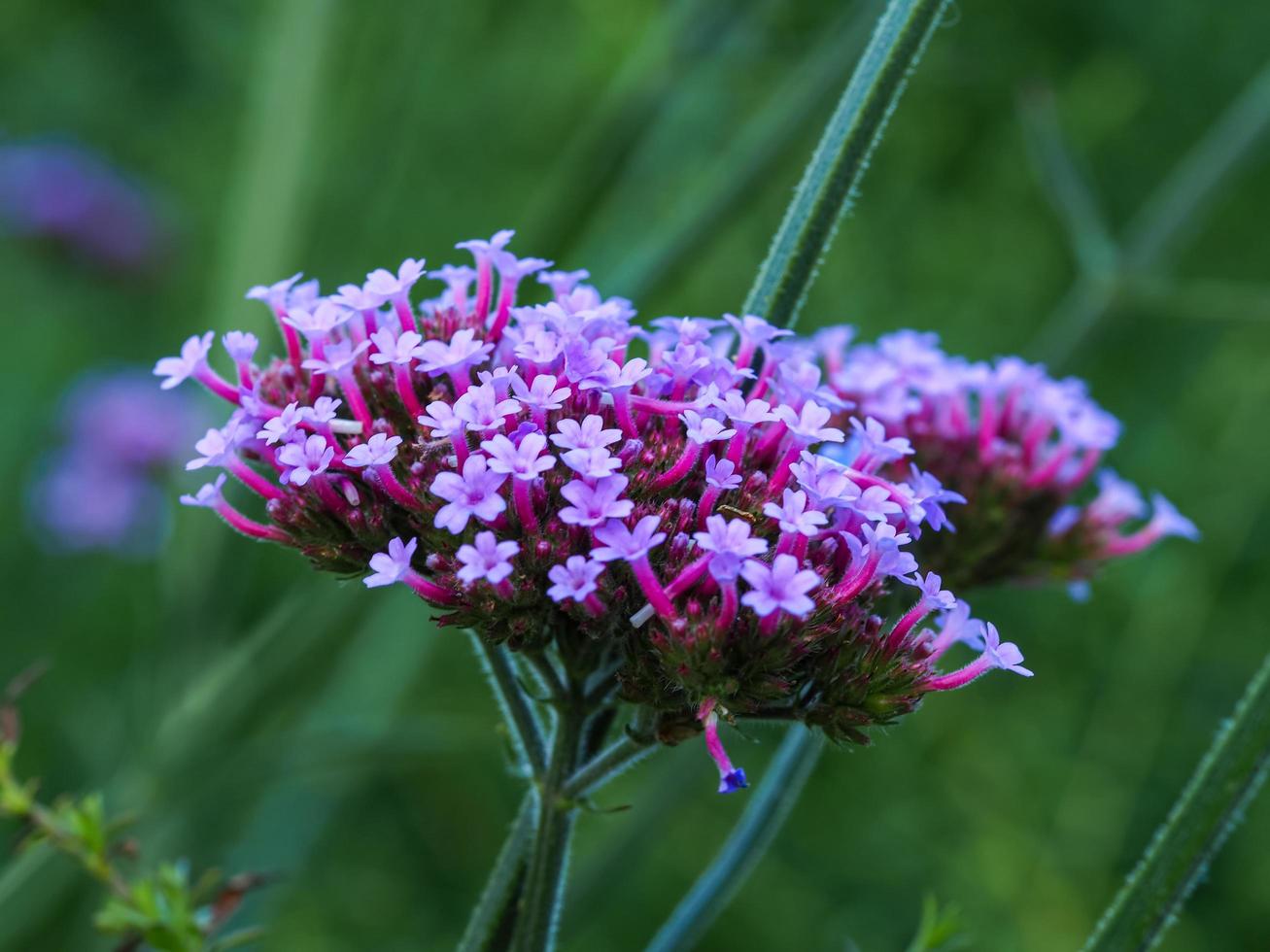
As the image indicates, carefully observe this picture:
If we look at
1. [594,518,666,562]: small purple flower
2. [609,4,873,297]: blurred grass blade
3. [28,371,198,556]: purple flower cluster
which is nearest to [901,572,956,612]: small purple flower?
[594,518,666,562]: small purple flower

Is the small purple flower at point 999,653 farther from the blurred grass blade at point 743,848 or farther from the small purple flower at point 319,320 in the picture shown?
the small purple flower at point 319,320

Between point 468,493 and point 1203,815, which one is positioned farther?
point 1203,815

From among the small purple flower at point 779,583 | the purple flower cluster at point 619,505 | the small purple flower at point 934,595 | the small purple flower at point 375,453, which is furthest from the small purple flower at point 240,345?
the small purple flower at point 934,595

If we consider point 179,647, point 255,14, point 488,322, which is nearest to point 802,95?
point 488,322

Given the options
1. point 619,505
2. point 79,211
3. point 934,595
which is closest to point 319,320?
point 619,505

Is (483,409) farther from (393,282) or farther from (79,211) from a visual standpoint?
(79,211)

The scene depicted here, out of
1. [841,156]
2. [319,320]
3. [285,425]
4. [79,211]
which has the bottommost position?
[285,425]

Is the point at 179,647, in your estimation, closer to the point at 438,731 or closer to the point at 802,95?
the point at 438,731
